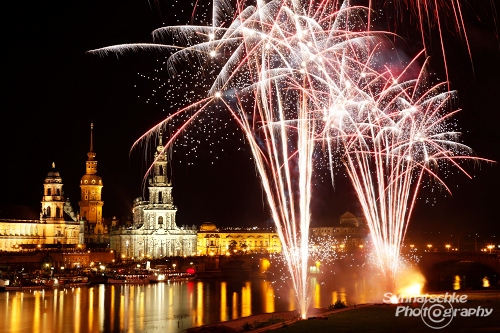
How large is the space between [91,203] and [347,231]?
159ft

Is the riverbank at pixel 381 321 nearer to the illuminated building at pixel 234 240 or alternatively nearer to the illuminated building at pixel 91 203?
the illuminated building at pixel 91 203

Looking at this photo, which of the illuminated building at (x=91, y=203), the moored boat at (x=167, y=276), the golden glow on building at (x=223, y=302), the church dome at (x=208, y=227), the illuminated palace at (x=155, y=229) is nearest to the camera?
the golden glow on building at (x=223, y=302)

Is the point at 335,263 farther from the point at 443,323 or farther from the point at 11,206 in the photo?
the point at 443,323

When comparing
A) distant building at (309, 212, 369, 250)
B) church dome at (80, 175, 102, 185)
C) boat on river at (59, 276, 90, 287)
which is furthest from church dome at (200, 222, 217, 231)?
boat on river at (59, 276, 90, 287)

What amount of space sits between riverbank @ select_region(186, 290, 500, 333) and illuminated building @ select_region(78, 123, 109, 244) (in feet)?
264

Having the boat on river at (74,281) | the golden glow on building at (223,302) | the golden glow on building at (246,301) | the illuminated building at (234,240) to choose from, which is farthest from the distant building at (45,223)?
the golden glow on building at (246,301)

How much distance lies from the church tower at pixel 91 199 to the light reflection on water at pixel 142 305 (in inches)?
1664

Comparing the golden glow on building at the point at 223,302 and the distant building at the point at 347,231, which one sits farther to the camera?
the distant building at the point at 347,231

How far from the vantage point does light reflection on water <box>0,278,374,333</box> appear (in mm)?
39562

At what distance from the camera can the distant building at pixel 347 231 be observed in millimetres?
125613

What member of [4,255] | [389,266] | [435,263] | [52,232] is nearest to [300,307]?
[389,266]

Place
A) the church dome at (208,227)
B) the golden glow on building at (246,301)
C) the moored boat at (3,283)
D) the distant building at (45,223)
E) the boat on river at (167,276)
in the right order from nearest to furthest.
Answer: the golden glow on building at (246,301), the moored boat at (3,283), the boat on river at (167,276), the distant building at (45,223), the church dome at (208,227)

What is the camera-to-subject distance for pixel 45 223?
325ft

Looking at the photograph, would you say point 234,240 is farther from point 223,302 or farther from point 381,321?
point 381,321
